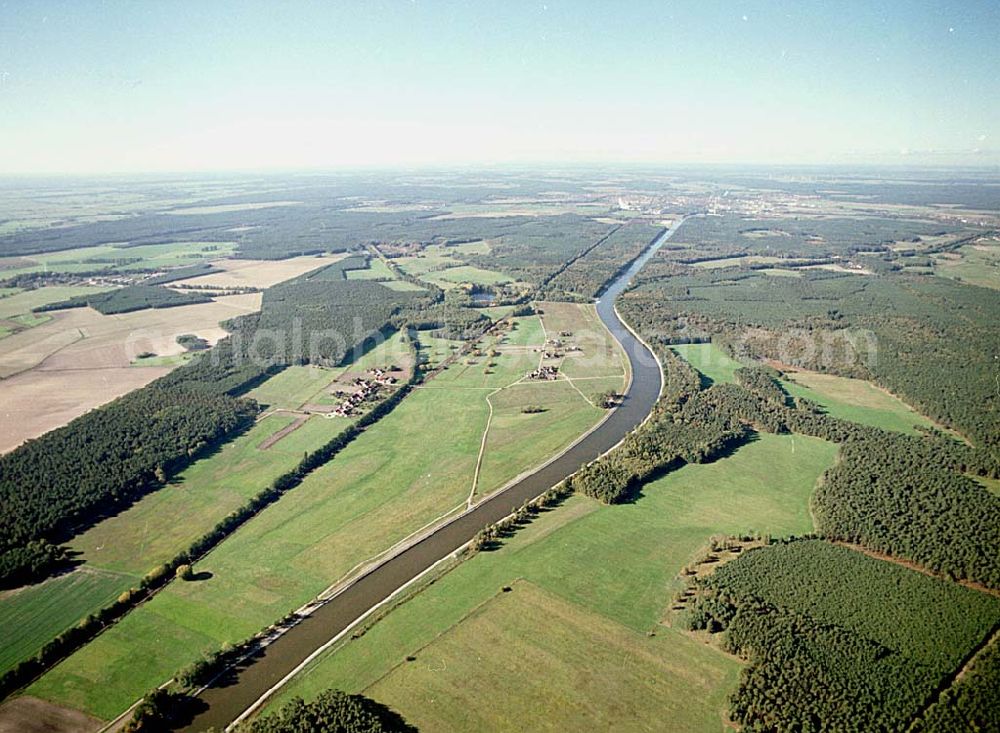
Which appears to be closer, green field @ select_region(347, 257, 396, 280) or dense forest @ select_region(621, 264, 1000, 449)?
dense forest @ select_region(621, 264, 1000, 449)

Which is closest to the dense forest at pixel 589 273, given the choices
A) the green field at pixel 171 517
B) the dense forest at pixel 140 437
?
the dense forest at pixel 140 437

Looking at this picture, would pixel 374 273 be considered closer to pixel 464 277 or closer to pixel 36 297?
pixel 464 277

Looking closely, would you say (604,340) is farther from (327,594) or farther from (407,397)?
(327,594)

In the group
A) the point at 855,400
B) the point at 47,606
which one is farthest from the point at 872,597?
the point at 47,606

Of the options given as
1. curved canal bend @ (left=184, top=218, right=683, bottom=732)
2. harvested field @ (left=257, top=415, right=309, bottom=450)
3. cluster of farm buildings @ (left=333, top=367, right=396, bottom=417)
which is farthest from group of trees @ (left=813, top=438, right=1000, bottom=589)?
harvested field @ (left=257, top=415, right=309, bottom=450)

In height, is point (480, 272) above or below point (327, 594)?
above

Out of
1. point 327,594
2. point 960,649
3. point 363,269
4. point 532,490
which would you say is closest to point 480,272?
point 363,269

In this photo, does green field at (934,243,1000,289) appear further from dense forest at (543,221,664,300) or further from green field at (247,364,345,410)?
green field at (247,364,345,410)

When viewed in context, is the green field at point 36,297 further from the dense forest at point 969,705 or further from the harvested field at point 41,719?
the dense forest at point 969,705
